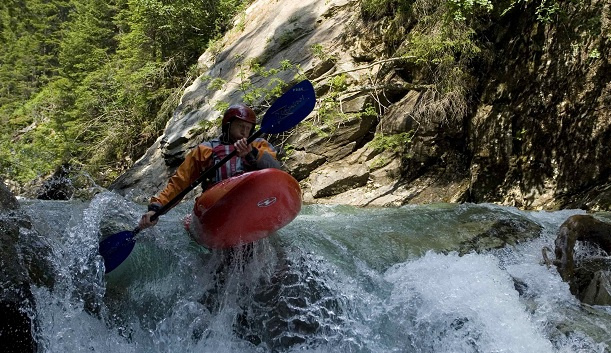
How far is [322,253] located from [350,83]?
17.8ft

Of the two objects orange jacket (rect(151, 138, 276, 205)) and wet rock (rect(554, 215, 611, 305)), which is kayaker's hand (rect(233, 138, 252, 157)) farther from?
wet rock (rect(554, 215, 611, 305))

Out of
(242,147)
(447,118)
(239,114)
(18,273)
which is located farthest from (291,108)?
(447,118)

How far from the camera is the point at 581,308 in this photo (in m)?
3.34

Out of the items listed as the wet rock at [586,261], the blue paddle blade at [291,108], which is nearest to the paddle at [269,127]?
the blue paddle blade at [291,108]

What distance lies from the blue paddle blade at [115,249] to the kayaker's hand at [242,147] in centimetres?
103

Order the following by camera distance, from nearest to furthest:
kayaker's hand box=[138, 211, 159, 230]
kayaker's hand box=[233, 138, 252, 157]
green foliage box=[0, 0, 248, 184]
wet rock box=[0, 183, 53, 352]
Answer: wet rock box=[0, 183, 53, 352] → kayaker's hand box=[233, 138, 252, 157] → kayaker's hand box=[138, 211, 159, 230] → green foliage box=[0, 0, 248, 184]

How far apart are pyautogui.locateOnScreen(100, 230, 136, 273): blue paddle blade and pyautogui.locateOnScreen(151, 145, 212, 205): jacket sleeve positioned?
38 cm

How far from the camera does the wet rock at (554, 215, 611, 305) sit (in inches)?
138

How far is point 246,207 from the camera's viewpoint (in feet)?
11.0

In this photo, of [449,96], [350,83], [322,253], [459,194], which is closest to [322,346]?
[322,253]

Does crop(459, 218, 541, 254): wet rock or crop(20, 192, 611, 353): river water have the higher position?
crop(20, 192, 611, 353): river water

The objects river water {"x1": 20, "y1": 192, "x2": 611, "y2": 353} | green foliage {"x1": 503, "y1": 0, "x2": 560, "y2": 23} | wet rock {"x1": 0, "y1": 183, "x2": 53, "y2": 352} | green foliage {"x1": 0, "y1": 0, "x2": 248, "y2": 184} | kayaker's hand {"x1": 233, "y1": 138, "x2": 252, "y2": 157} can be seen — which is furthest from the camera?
green foliage {"x1": 0, "y1": 0, "x2": 248, "y2": 184}

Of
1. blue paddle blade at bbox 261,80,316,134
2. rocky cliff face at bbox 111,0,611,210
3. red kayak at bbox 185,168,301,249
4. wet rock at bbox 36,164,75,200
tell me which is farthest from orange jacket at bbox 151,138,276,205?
wet rock at bbox 36,164,75,200

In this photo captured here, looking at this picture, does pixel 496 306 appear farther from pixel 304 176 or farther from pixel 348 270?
pixel 304 176
